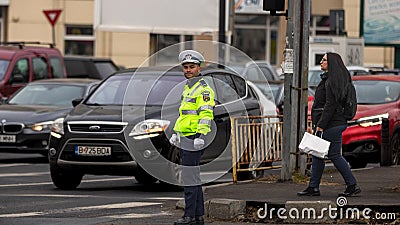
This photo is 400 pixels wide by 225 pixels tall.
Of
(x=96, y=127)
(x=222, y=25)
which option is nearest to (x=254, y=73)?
(x=222, y=25)

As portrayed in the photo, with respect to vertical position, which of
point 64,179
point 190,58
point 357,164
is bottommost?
point 357,164

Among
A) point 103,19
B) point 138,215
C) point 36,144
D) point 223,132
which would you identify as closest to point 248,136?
point 223,132

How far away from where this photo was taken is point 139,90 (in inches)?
687

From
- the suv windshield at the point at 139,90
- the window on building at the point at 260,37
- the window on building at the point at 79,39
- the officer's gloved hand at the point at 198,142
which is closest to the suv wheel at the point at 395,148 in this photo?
the suv windshield at the point at 139,90

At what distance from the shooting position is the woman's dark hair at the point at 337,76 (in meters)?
13.9

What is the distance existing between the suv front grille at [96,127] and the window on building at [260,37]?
32.2 metres

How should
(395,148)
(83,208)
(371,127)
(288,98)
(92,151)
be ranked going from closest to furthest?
(83,208), (92,151), (288,98), (371,127), (395,148)

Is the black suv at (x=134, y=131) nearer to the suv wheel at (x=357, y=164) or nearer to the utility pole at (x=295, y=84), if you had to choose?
the utility pole at (x=295, y=84)

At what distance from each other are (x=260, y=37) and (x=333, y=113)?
35024 mm

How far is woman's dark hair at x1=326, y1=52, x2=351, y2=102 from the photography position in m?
13.9

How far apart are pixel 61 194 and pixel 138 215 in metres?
2.94

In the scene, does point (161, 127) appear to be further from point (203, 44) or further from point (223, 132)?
point (203, 44)

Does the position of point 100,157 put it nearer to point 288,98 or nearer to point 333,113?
point 288,98

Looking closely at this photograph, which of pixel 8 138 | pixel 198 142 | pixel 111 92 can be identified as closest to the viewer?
pixel 198 142
